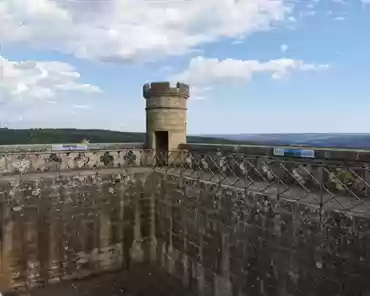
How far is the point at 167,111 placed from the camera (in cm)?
1237

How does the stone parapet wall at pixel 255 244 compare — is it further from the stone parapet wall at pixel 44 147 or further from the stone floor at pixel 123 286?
the stone parapet wall at pixel 44 147

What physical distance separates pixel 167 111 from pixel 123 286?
19.8 feet

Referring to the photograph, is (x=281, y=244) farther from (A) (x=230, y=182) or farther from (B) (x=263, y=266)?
(A) (x=230, y=182)

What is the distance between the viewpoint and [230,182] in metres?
9.02

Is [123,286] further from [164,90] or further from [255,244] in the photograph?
[164,90]

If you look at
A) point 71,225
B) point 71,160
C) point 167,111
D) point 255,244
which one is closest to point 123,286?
point 71,225

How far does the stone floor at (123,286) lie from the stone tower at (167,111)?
448 centimetres

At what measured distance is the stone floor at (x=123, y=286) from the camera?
9742 millimetres

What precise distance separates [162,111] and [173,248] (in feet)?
15.9

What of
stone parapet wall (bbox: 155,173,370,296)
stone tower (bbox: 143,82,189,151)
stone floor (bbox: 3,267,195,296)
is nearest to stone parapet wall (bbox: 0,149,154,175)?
stone tower (bbox: 143,82,189,151)

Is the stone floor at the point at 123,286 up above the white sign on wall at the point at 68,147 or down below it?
below

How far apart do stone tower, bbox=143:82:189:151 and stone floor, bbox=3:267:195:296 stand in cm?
448

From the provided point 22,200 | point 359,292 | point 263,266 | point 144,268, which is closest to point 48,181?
point 22,200

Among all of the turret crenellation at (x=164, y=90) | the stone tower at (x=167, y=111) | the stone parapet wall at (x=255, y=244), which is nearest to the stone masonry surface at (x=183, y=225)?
the stone parapet wall at (x=255, y=244)
